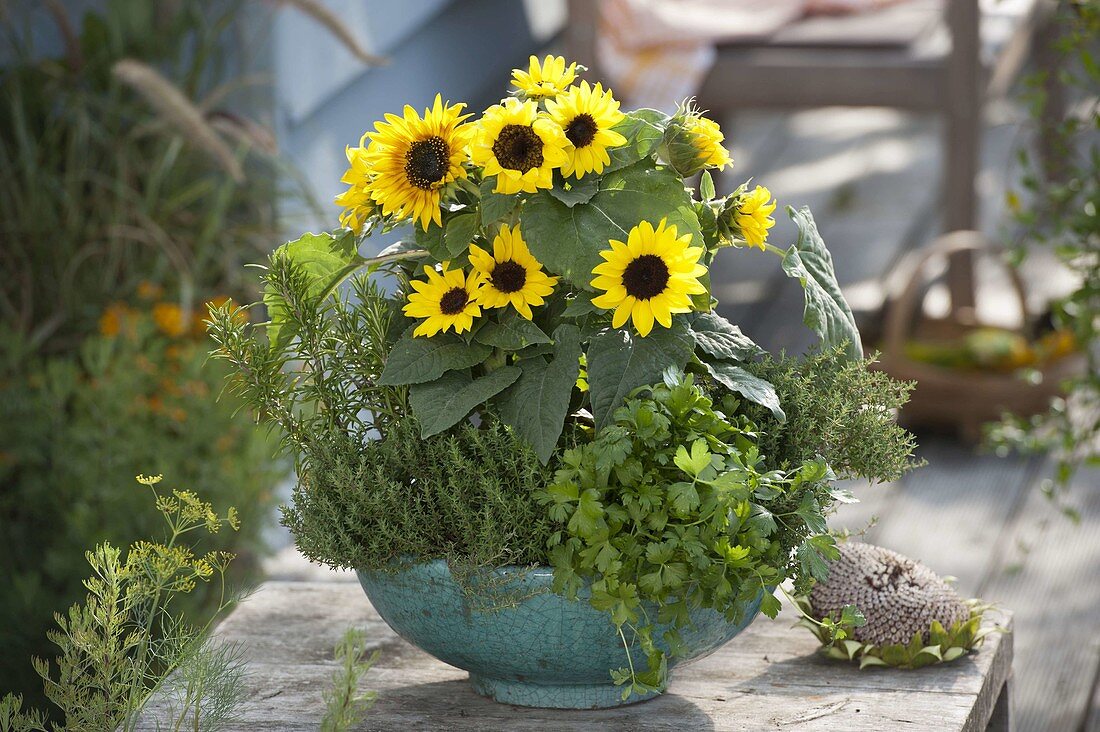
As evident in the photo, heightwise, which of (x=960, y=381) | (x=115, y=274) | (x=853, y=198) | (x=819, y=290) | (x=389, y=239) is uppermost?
(x=853, y=198)

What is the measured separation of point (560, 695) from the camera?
1.12 metres

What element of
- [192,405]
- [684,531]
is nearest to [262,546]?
[192,405]

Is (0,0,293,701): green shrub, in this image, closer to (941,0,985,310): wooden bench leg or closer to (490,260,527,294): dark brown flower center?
(490,260,527,294): dark brown flower center

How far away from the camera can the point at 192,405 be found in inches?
92.1

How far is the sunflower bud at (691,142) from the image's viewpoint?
3.39 feet

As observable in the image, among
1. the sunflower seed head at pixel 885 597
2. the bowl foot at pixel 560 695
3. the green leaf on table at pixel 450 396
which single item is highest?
the green leaf on table at pixel 450 396

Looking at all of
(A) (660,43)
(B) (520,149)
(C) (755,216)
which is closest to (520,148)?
(B) (520,149)

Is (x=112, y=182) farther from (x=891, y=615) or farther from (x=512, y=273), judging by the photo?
(x=891, y=615)

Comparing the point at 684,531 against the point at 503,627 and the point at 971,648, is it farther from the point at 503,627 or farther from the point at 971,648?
the point at 971,648

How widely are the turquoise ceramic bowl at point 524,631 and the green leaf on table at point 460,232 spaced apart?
247 mm

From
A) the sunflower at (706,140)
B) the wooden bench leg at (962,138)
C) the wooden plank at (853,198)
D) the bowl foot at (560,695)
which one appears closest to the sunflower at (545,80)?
the sunflower at (706,140)

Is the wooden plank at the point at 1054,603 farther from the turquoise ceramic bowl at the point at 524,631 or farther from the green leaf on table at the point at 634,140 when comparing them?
the green leaf on table at the point at 634,140

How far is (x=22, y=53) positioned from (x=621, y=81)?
1.44m

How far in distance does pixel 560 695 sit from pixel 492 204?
41 cm
